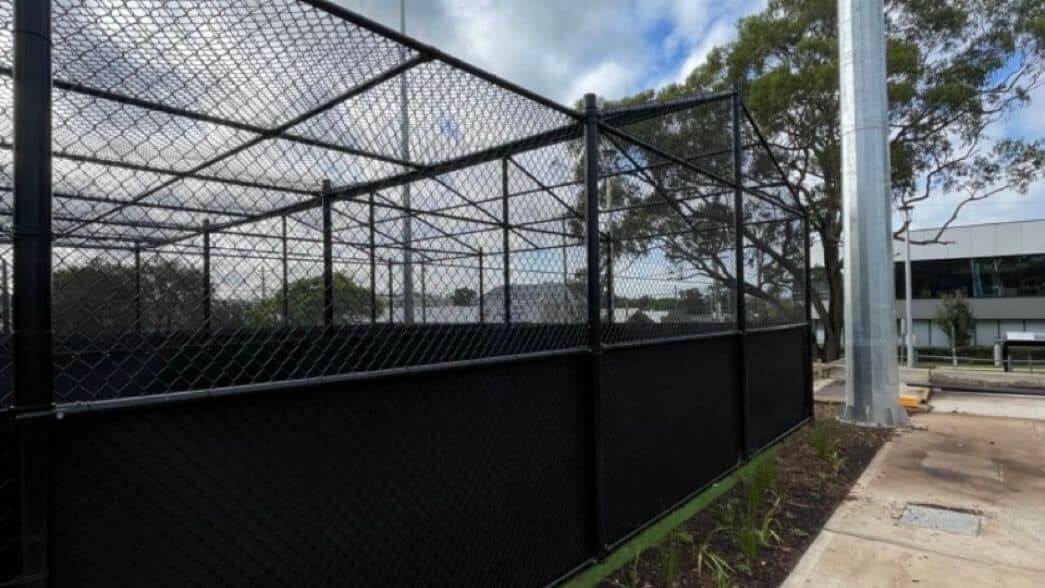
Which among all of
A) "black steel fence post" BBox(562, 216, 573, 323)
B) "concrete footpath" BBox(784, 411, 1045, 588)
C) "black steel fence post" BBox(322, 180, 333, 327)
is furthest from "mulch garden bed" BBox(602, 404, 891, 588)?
"black steel fence post" BBox(322, 180, 333, 327)

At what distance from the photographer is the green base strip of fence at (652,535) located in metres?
2.88

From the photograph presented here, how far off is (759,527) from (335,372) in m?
2.87

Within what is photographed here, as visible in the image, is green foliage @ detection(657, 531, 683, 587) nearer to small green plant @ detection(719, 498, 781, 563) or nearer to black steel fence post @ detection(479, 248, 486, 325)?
small green plant @ detection(719, 498, 781, 563)

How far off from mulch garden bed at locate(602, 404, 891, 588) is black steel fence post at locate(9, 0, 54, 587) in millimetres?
2362

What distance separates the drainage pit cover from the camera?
139 inches

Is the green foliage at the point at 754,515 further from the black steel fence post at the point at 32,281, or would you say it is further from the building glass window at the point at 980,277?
the building glass window at the point at 980,277

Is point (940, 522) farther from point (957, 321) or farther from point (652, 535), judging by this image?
point (957, 321)

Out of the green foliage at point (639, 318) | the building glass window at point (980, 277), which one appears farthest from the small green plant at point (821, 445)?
the building glass window at point (980, 277)

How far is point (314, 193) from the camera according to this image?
15.9 feet

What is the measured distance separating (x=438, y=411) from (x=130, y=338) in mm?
4416

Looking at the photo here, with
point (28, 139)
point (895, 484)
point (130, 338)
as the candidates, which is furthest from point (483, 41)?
point (28, 139)

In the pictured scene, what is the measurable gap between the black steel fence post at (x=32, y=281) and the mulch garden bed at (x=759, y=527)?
236 centimetres

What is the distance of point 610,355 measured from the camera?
10.5 feet

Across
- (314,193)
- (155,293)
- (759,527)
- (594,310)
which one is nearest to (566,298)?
(594,310)
